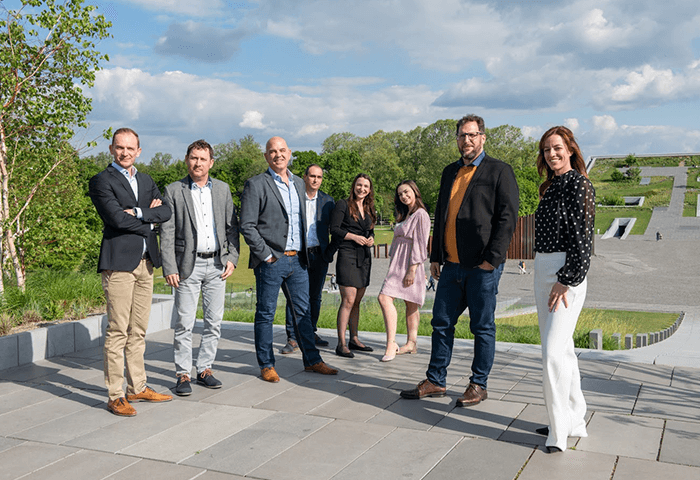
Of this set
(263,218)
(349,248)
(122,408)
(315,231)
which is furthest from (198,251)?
(349,248)

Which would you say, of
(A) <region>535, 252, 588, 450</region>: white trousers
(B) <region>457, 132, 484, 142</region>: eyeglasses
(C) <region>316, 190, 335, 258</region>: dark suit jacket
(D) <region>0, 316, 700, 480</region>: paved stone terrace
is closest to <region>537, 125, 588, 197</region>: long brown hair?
(A) <region>535, 252, 588, 450</region>: white trousers

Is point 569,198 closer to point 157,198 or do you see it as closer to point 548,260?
point 548,260

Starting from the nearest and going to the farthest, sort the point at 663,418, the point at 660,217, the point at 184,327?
the point at 663,418, the point at 184,327, the point at 660,217

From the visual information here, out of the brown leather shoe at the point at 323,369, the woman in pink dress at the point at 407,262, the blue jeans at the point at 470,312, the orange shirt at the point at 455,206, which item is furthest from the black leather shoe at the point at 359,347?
the orange shirt at the point at 455,206

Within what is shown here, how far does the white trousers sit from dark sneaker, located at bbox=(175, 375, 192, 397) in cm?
288

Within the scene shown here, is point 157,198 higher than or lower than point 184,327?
higher

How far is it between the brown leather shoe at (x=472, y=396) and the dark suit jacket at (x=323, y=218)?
244cm

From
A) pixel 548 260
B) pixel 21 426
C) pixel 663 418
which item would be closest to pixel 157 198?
pixel 21 426

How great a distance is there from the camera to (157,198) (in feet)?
17.0

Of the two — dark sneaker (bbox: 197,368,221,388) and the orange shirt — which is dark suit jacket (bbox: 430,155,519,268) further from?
dark sneaker (bbox: 197,368,221,388)

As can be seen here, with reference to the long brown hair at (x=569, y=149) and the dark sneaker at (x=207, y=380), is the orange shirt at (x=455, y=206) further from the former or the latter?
the dark sneaker at (x=207, y=380)

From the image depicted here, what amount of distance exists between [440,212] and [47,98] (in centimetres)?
674

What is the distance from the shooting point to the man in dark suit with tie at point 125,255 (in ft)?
15.6

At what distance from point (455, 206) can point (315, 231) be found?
203 centimetres
